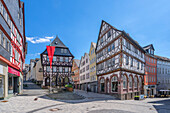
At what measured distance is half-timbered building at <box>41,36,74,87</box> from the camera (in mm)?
36344

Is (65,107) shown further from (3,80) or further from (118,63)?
(118,63)

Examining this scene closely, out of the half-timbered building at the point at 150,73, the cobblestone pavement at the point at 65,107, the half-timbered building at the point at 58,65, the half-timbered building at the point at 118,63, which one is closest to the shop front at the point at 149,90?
the half-timbered building at the point at 150,73

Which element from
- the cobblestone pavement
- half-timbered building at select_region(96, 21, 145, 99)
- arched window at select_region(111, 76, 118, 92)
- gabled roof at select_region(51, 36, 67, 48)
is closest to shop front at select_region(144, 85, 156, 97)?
half-timbered building at select_region(96, 21, 145, 99)

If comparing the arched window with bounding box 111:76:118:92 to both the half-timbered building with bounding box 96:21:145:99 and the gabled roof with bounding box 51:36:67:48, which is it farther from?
the gabled roof with bounding box 51:36:67:48

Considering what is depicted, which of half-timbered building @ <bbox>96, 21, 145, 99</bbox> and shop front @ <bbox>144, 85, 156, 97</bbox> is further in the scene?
shop front @ <bbox>144, 85, 156, 97</bbox>

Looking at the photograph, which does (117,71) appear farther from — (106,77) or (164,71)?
(164,71)

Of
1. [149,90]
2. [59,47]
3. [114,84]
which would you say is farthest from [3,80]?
[149,90]

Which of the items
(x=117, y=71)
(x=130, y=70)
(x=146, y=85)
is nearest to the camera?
(x=117, y=71)

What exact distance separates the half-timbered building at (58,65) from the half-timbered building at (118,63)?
412 inches

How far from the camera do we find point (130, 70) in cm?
2594

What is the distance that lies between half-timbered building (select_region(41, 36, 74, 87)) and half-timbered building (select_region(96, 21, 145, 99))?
412 inches

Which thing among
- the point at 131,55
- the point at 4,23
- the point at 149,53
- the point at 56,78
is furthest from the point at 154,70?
the point at 4,23

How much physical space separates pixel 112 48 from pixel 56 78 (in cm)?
1914

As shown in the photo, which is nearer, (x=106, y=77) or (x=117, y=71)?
(x=117, y=71)
